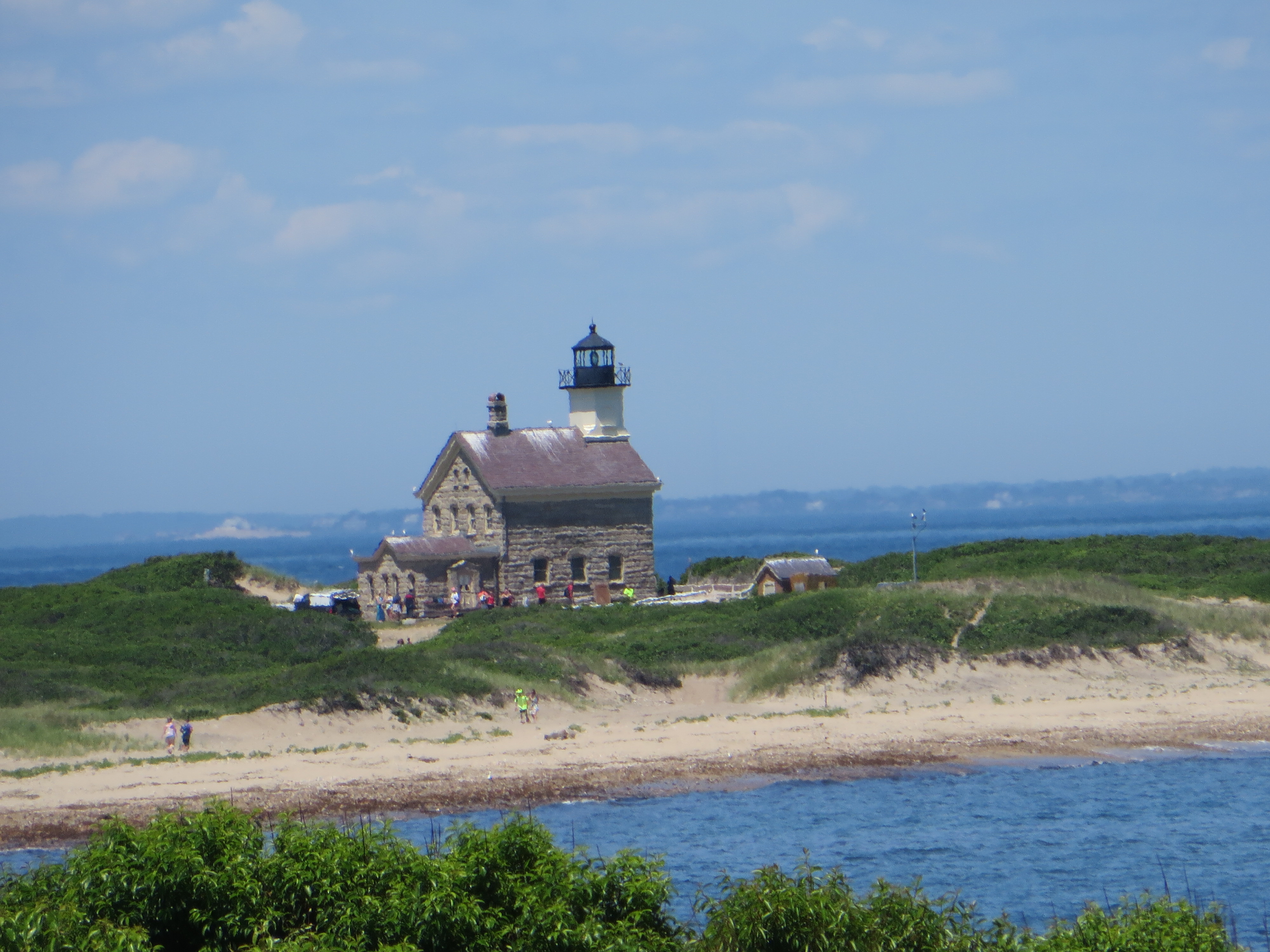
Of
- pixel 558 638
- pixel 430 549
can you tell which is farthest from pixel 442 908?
pixel 430 549

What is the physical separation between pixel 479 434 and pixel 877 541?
127997 mm

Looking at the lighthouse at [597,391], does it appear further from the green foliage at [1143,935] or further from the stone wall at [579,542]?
the green foliage at [1143,935]

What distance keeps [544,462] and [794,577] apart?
9210mm

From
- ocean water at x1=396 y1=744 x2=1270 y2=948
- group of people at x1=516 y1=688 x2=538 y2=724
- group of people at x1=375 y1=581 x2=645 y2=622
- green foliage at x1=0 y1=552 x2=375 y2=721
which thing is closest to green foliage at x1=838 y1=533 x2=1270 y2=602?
group of people at x1=375 y1=581 x2=645 y2=622

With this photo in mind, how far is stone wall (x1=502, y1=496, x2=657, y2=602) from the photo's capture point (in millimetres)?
46219

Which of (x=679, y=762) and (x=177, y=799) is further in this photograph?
(x=679, y=762)

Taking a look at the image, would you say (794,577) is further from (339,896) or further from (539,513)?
(339,896)

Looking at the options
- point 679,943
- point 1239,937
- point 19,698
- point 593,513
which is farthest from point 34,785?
point 593,513

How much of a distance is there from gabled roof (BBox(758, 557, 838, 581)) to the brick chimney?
992 centimetres

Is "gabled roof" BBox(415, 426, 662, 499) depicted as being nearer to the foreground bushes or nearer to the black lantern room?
the black lantern room

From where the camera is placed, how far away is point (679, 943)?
11352 mm

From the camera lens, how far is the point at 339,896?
11617 millimetres

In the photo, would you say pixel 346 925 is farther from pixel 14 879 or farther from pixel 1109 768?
pixel 1109 768

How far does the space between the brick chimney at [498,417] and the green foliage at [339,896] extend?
36.3 meters
